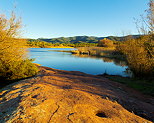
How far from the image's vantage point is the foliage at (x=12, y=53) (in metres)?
7.84

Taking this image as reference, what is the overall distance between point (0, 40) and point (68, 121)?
8194 millimetres

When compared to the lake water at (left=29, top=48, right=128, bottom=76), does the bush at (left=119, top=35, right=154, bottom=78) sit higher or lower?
higher

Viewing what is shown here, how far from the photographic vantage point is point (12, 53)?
8.49m

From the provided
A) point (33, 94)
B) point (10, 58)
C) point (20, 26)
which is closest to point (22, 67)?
point (10, 58)

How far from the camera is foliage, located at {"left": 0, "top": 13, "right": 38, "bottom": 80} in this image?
784 centimetres

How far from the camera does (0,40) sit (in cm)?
799

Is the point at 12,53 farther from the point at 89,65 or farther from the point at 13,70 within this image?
the point at 89,65

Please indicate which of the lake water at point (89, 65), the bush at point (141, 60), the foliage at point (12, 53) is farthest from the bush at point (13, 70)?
the bush at point (141, 60)

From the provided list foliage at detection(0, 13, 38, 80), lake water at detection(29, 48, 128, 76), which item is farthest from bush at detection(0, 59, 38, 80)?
lake water at detection(29, 48, 128, 76)

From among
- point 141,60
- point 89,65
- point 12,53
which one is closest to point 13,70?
point 12,53

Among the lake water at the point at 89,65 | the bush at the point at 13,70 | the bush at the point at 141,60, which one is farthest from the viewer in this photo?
the lake water at the point at 89,65

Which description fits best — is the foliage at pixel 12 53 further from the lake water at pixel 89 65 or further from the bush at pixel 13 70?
the lake water at pixel 89 65

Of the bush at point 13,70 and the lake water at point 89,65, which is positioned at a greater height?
the bush at point 13,70

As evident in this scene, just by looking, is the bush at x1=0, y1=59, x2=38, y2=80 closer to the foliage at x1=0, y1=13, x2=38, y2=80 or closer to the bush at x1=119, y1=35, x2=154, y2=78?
the foliage at x1=0, y1=13, x2=38, y2=80
